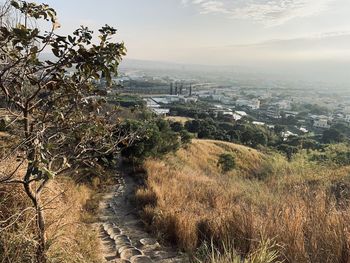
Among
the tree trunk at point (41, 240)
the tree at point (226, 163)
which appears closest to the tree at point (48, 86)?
the tree trunk at point (41, 240)

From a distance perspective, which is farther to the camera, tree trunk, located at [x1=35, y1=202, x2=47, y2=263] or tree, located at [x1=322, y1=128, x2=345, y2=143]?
tree, located at [x1=322, y1=128, x2=345, y2=143]

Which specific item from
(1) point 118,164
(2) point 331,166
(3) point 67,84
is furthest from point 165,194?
(2) point 331,166

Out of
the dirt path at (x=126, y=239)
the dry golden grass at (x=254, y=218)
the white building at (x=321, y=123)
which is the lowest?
the white building at (x=321, y=123)

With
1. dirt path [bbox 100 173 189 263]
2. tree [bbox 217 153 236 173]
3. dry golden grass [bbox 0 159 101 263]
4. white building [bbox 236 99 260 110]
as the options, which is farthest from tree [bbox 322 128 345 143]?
white building [bbox 236 99 260 110]

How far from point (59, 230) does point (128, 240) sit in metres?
1.26

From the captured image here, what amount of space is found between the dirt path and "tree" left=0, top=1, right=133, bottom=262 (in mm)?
1160

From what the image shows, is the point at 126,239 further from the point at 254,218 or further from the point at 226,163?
the point at 226,163

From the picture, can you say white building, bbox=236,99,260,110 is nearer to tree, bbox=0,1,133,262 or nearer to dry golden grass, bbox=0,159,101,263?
dry golden grass, bbox=0,159,101,263

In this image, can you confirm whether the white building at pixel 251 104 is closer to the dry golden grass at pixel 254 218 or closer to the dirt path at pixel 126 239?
the dry golden grass at pixel 254 218

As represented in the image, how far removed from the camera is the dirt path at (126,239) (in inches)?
142

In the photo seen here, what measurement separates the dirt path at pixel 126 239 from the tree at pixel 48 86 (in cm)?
116

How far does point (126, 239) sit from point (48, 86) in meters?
2.64

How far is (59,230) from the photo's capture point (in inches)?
A: 123

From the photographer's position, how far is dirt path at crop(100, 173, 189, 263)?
3.62 metres
